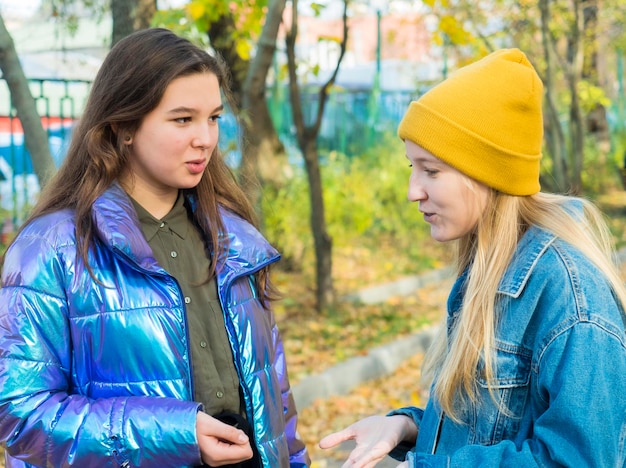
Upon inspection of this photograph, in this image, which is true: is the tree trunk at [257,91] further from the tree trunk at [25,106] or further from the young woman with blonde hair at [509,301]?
the young woman with blonde hair at [509,301]

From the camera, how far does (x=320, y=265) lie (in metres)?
7.40

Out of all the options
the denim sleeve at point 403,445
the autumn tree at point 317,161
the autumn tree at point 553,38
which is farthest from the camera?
the autumn tree at point 553,38

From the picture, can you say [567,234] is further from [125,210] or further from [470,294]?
[125,210]

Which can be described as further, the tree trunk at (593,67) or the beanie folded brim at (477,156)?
the tree trunk at (593,67)

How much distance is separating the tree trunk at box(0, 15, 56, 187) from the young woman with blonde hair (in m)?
2.21

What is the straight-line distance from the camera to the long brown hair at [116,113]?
2.27m

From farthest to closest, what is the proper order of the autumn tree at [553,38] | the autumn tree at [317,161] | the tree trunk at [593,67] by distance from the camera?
the tree trunk at [593,67], the autumn tree at [553,38], the autumn tree at [317,161]

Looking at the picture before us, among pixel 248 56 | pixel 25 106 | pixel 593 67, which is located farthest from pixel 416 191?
pixel 593 67

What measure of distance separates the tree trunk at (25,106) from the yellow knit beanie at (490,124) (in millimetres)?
2236

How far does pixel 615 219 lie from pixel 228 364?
12643 mm

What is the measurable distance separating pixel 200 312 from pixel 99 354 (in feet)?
1.01

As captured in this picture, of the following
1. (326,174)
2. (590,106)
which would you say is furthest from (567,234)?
(590,106)

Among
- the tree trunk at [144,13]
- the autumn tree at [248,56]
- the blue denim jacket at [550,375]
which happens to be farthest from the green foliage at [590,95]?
the blue denim jacket at [550,375]

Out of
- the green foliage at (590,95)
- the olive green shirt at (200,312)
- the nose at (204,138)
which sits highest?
the nose at (204,138)
